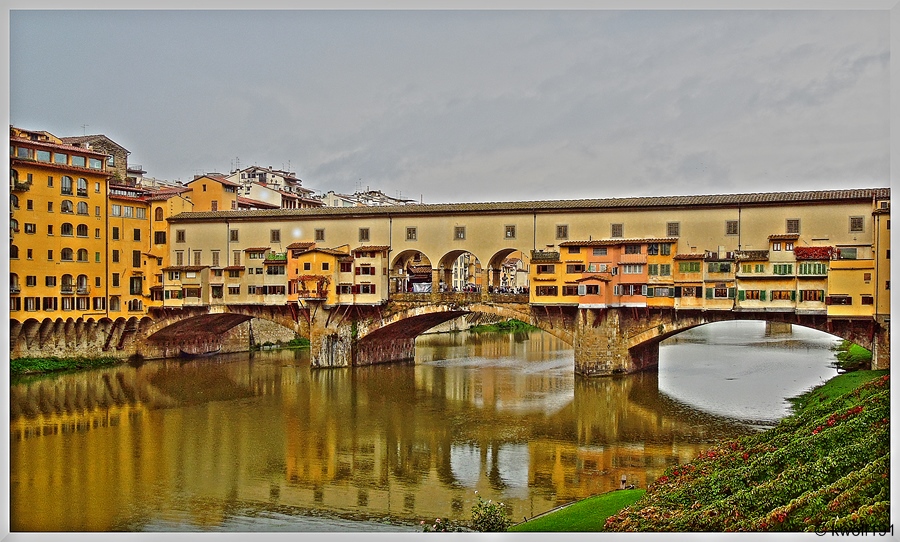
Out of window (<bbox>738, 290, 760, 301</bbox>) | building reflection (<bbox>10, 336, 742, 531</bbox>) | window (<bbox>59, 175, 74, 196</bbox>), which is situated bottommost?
building reflection (<bbox>10, 336, 742, 531</bbox>)

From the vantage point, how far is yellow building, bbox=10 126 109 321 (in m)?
19.1

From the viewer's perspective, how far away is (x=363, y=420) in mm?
14539

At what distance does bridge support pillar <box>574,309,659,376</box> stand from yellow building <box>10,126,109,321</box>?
12550mm

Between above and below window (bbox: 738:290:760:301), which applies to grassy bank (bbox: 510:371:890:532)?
below

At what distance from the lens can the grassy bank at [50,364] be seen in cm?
1923

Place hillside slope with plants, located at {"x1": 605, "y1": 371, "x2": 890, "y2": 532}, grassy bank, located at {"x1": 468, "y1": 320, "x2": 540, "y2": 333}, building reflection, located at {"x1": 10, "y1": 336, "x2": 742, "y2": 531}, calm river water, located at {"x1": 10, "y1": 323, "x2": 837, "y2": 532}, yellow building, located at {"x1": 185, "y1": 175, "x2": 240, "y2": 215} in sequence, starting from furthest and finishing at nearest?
grassy bank, located at {"x1": 468, "y1": 320, "x2": 540, "y2": 333} < yellow building, located at {"x1": 185, "y1": 175, "x2": 240, "y2": 215} < building reflection, located at {"x1": 10, "y1": 336, "x2": 742, "y2": 531} < calm river water, located at {"x1": 10, "y1": 323, "x2": 837, "y2": 532} < hillside slope with plants, located at {"x1": 605, "y1": 371, "x2": 890, "y2": 532}

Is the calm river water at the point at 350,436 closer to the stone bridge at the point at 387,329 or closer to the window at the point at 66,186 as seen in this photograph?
the stone bridge at the point at 387,329

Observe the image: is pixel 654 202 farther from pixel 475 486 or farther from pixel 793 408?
pixel 475 486

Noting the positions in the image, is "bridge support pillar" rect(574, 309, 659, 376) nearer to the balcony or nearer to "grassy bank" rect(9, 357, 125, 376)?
the balcony

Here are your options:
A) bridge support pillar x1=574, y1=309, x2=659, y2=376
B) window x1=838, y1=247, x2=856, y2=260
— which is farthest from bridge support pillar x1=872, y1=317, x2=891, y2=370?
bridge support pillar x1=574, y1=309, x2=659, y2=376

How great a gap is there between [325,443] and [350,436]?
0.60 m

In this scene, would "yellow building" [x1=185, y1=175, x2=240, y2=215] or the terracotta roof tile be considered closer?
the terracotta roof tile

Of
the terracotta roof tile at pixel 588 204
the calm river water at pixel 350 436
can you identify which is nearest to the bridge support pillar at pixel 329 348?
the calm river water at pixel 350 436

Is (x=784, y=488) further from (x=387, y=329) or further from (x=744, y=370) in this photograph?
(x=387, y=329)
